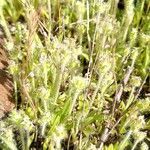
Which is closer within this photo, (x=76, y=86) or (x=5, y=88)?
(x=76, y=86)

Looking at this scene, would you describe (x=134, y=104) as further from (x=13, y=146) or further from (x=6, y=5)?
(x=6, y=5)

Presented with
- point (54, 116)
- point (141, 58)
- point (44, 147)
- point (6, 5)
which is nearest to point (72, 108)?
point (54, 116)

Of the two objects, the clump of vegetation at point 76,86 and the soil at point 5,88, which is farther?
the soil at point 5,88

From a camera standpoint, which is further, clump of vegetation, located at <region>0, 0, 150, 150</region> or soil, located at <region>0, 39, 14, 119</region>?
soil, located at <region>0, 39, 14, 119</region>

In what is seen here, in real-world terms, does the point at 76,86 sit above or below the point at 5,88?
above
